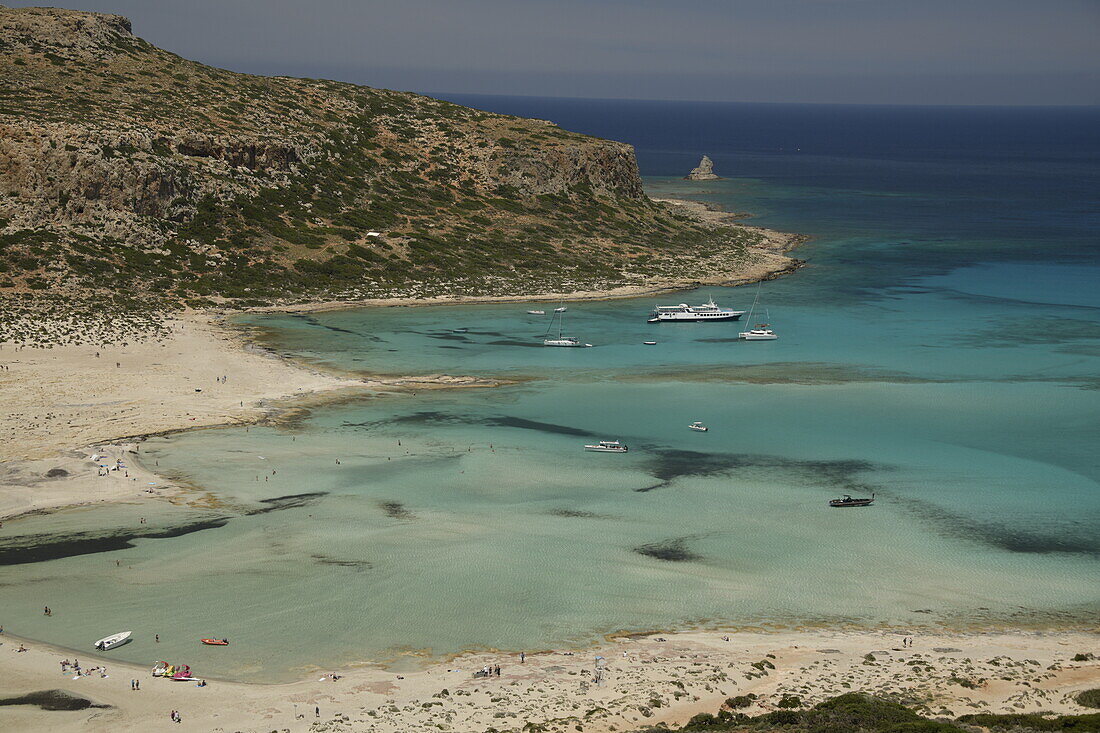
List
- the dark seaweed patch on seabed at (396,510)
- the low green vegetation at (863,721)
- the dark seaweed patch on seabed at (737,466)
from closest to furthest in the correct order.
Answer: the low green vegetation at (863,721) < the dark seaweed patch on seabed at (396,510) < the dark seaweed patch on seabed at (737,466)

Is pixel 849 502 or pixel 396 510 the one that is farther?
pixel 849 502

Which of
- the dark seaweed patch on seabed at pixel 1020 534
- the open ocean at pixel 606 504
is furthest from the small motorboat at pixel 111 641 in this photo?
the dark seaweed patch on seabed at pixel 1020 534

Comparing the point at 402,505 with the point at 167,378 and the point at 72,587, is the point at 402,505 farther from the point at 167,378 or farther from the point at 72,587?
the point at 167,378

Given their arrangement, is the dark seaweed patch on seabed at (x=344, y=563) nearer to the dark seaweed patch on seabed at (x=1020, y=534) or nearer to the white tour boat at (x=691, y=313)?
the dark seaweed patch on seabed at (x=1020, y=534)

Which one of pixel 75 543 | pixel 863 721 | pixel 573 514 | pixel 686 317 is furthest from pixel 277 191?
pixel 863 721

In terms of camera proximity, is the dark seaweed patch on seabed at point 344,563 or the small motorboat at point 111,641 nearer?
the small motorboat at point 111,641

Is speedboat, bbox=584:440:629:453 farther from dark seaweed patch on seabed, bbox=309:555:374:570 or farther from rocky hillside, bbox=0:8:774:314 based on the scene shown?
rocky hillside, bbox=0:8:774:314

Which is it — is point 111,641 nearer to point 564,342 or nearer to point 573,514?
point 573,514
